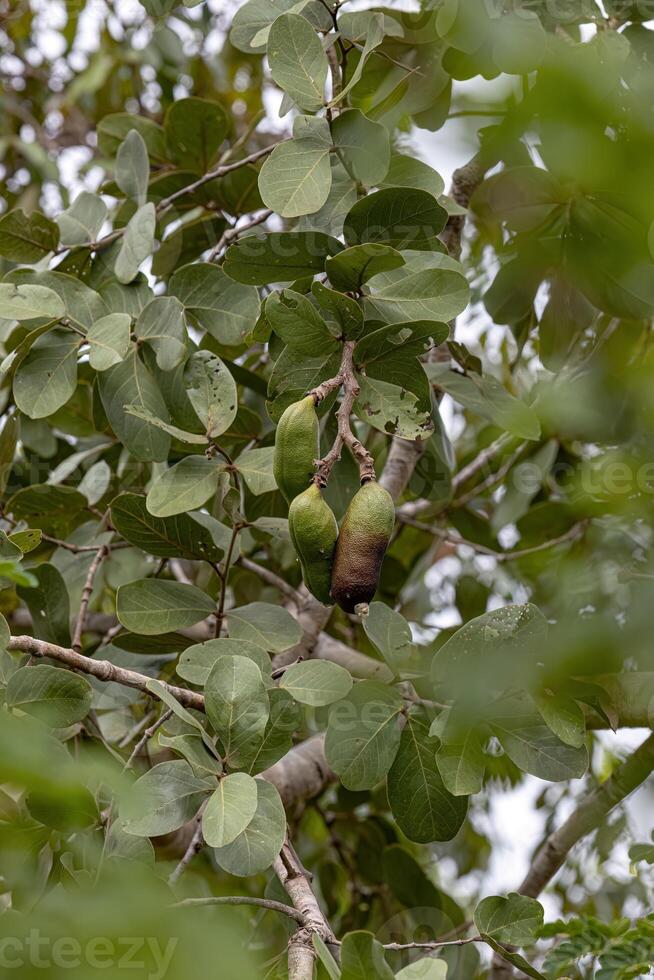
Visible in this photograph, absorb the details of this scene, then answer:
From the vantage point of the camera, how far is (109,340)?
1.01m

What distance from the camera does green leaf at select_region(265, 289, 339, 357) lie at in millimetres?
792

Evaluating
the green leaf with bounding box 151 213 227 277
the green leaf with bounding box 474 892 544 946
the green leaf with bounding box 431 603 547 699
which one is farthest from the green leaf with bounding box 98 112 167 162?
the green leaf with bounding box 474 892 544 946

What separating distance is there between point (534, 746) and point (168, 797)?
323mm

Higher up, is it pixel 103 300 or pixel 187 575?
pixel 103 300

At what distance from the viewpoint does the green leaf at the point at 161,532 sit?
3.23ft

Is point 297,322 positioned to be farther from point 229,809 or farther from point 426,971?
point 426,971

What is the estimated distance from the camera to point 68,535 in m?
1.35

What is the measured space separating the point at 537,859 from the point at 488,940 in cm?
57

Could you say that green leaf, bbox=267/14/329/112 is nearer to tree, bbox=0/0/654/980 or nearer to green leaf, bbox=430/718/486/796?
tree, bbox=0/0/654/980

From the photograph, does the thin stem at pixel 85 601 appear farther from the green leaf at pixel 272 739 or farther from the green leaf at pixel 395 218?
the green leaf at pixel 395 218

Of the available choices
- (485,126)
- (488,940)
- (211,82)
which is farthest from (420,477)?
(211,82)

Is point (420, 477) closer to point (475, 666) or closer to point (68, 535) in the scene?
point (68, 535)

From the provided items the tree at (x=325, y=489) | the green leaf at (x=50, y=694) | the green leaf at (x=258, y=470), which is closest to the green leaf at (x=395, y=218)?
the tree at (x=325, y=489)

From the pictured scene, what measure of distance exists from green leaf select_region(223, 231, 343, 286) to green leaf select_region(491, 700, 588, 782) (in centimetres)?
42
